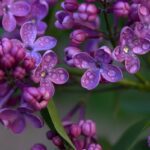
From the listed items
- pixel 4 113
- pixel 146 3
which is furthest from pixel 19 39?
pixel 146 3

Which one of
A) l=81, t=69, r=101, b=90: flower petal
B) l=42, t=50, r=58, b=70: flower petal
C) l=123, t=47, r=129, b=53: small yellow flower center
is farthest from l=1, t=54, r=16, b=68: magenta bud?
l=123, t=47, r=129, b=53: small yellow flower center

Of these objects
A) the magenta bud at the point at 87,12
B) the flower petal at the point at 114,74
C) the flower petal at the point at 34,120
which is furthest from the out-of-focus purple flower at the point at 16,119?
the magenta bud at the point at 87,12

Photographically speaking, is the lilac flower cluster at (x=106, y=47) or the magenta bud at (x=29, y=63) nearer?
the magenta bud at (x=29, y=63)

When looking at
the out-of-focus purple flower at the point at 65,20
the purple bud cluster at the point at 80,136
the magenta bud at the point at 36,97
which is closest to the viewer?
the magenta bud at the point at 36,97

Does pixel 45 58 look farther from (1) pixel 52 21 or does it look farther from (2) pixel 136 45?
(1) pixel 52 21

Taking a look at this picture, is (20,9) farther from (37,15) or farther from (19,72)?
(19,72)

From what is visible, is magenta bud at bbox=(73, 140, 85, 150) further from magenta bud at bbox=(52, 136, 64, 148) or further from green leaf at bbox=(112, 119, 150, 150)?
green leaf at bbox=(112, 119, 150, 150)

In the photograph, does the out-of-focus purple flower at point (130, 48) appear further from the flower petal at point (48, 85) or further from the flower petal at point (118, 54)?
the flower petal at point (48, 85)
